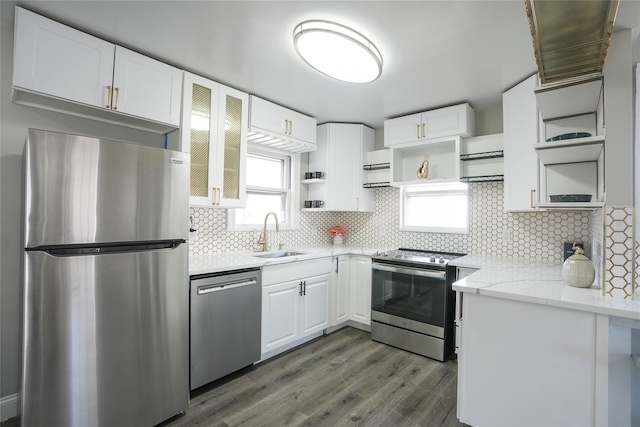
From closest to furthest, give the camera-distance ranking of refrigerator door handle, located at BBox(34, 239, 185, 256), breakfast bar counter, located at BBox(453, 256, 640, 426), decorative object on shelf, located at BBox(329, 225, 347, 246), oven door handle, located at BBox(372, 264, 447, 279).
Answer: breakfast bar counter, located at BBox(453, 256, 640, 426) → refrigerator door handle, located at BBox(34, 239, 185, 256) → oven door handle, located at BBox(372, 264, 447, 279) → decorative object on shelf, located at BBox(329, 225, 347, 246)

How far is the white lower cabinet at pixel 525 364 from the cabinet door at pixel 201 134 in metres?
2.06

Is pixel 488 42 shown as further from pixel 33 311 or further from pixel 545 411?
pixel 33 311

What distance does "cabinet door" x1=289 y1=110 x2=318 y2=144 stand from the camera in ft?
10.3

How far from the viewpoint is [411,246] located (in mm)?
3559

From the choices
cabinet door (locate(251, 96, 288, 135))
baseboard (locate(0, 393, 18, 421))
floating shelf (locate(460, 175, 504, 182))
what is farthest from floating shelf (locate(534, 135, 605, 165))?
baseboard (locate(0, 393, 18, 421))

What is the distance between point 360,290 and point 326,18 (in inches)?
103

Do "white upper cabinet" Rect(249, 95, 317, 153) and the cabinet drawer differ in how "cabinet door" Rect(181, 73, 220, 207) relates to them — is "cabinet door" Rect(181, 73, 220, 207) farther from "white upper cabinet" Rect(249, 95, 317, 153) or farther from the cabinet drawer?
the cabinet drawer

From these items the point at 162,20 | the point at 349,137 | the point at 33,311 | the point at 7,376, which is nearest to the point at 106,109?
the point at 162,20

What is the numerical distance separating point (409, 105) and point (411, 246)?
5.22 ft

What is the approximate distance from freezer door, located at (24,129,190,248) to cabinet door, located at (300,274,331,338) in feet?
4.78

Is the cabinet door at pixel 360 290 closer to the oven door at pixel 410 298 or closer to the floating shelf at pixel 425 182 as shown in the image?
the oven door at pixel 410 298

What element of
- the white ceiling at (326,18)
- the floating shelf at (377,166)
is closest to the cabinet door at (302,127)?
the white ceiling at (326,18)

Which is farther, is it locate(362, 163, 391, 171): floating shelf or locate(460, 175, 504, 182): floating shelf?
locate(362, 163, 391, 171): floating shelf

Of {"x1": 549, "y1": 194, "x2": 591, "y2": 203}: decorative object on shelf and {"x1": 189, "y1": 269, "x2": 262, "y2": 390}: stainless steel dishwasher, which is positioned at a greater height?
{"x1": 549, "y1": 194, "x2": 591, "y2": 203}: decorative object on shelf
